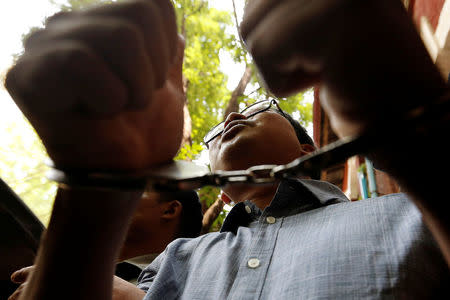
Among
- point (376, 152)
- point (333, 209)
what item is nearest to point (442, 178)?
point (376, 152)

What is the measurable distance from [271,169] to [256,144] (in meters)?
1.35

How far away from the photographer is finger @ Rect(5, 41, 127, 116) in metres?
0.47

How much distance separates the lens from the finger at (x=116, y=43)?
Answer: 0.49 metres

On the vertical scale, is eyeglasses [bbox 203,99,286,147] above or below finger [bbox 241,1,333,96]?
below

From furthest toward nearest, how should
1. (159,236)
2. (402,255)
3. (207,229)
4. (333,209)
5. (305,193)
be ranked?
(207,229) < (159,236) < (305,193) < (333,209) < (402,255)

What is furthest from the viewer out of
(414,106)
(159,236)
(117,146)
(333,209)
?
(159,236)

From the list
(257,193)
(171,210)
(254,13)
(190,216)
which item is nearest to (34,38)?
(254,13)

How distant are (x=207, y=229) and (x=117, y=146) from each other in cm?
364

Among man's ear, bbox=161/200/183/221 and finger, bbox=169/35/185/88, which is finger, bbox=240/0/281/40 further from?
man's ear, bbox=161/200/183/221

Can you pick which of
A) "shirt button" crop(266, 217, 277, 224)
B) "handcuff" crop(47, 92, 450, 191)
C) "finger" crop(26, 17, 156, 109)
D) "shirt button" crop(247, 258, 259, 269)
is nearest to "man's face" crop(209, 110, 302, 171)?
"shirt button" crop(266, 217, 277, 224)

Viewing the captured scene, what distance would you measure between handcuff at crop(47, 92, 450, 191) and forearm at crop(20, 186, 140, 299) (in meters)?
Answer: 0.15

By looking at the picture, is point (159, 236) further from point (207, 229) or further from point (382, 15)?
point (382, 15)

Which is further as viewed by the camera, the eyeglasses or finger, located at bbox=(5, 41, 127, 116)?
the eyeglasses

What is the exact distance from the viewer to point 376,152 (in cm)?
50
